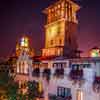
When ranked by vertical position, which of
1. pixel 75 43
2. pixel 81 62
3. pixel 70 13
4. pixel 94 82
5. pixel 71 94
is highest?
pixel 70 13

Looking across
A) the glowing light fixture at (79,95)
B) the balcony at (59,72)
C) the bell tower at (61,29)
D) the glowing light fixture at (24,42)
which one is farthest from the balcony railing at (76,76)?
the glowing light fixture at (24,42)

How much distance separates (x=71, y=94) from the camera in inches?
570

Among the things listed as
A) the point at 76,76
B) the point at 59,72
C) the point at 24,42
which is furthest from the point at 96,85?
the point at 24,42

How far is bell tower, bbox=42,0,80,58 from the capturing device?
27.2m

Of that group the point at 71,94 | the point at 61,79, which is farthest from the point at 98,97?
the point at 61,79

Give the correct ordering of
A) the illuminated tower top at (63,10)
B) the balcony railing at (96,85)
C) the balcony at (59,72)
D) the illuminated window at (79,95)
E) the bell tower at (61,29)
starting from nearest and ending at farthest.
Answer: the balcony railing at (96,85), the illuminated window at (79,95), the balcony at (59,72), the bell tower at (61,29), the illuminated tower top at (63,10)

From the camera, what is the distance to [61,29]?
90.9ft

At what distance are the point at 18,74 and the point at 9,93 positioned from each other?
21.2 ft

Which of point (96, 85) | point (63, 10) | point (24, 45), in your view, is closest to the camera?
point (96, 85)

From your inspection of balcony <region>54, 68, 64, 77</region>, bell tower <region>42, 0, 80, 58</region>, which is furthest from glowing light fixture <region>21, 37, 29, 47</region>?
balcony <region>54, 68, 64, 77</region>

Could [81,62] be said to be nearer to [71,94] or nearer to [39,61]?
→ [71,94]

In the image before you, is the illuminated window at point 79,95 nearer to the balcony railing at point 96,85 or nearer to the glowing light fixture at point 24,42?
the balcony railing at point 96,85

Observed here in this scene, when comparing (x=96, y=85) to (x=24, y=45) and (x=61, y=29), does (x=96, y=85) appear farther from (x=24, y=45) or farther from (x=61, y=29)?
(x=24, y=45)

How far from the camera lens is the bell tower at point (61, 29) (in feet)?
89.4
